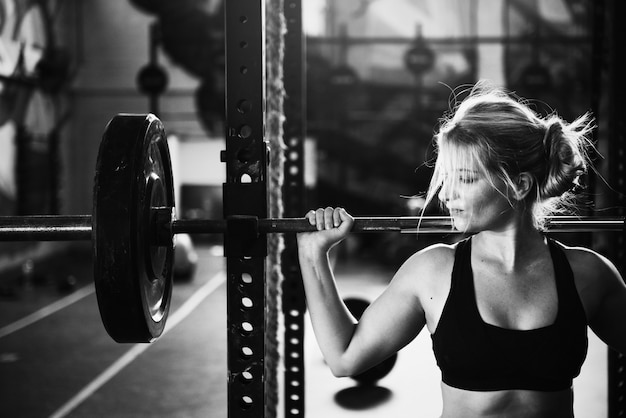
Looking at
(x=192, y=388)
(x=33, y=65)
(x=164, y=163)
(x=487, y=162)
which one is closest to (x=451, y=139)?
(x=487, y=162)

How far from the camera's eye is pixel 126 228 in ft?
3.34

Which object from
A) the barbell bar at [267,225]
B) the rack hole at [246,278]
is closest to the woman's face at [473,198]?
the barbell bar at [267,225]

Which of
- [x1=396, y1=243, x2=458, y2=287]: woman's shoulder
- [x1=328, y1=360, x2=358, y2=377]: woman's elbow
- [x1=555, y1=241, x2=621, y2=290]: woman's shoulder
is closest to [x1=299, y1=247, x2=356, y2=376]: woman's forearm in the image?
[x1=328, y1=360, x2=358, y2=377]: woman's elbow

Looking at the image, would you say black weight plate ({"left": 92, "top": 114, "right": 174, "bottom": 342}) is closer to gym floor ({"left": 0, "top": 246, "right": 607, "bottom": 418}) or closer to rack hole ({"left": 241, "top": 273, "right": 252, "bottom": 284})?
rack hole ({"left": 241, "top": 273, "right": 252, "bottom": 284})

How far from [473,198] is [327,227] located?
0.82 ft

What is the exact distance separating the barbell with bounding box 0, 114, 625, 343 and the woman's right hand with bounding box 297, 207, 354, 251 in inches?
0.8

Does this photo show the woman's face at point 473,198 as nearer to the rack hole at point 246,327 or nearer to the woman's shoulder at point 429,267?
the woman's shoulder at point 429,267

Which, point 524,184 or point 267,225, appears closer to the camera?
point 524,184

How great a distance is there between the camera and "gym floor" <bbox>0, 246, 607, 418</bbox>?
276cm

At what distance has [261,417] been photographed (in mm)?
1170

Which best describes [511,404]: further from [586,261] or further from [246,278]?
[246,278]

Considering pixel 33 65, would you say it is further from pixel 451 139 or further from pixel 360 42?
pixel 451 139

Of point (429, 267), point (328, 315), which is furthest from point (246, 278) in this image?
point (429, 267)

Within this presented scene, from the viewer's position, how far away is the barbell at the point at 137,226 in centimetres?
102
